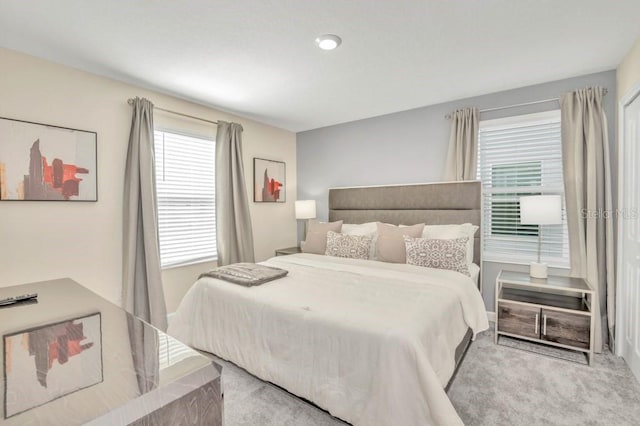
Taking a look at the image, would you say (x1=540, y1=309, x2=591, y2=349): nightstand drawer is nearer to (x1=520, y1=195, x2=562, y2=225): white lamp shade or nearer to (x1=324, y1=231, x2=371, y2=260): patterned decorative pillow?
(x1=520, y1=195, x2=562, y2=225): white lamp shade

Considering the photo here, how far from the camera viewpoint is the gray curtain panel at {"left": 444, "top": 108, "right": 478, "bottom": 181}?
11.2 feet

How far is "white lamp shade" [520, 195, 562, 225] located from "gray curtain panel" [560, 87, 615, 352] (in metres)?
0.25

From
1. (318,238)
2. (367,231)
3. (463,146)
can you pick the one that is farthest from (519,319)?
(318,238)

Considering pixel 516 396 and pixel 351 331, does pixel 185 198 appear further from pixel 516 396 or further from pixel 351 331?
pixel 516 396

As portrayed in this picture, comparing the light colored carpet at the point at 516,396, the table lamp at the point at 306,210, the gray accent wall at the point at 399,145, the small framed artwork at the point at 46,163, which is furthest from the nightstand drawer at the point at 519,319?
the small framed artwork at the point at 46,163

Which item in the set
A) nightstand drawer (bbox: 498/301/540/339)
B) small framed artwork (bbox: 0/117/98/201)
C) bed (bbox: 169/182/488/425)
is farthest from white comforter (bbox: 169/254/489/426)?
small framed artwork (bbox: 0/117/98/201)

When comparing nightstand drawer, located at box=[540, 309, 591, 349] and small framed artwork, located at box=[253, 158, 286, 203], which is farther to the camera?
small framed artwork, located at box=[253, 158, 286, 203]

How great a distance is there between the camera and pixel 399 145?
404 centimetres

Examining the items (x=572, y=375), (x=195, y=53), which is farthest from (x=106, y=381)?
(x=572, y=375)

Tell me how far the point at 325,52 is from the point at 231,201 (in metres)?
2.19

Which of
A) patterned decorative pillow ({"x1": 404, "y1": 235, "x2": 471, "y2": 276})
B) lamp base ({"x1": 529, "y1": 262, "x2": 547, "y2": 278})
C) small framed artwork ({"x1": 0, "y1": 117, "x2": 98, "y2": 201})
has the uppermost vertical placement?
small framed artwork ({"x1": 0, "y1": 117, "x2": 98, "y2": 201})

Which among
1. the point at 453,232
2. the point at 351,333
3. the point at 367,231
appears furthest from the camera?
the point at 367,231

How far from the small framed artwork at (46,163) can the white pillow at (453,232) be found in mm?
3290

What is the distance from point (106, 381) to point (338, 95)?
3287mm
